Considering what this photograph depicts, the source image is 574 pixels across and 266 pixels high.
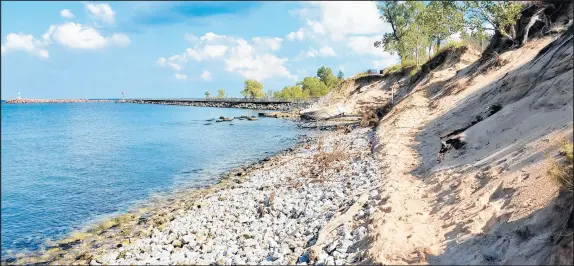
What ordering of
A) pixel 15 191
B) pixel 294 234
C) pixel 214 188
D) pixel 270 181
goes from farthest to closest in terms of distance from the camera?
1. pixel 15 191
2. pixel 214 188
3. pixel 270 181
4. pixel 294 234

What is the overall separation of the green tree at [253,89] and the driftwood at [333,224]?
161m

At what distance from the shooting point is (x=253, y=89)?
170625 millimetres

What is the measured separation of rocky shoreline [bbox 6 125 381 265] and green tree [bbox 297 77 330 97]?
121816 mm

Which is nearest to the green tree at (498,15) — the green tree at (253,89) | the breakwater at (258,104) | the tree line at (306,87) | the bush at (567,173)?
the bush at (567,173)

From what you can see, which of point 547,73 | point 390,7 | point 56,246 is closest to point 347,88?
point 390,7

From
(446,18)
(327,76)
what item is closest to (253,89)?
(327,76)

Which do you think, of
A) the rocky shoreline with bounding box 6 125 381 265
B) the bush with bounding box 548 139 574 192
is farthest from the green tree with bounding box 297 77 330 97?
the bush with bounding box 548 139 574 192

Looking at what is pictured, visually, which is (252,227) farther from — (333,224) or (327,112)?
(327,112)

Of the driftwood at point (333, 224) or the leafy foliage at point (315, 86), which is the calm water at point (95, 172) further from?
the leafy foliage at point (315, 86)

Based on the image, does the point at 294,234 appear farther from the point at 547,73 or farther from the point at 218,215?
the point at 547,73

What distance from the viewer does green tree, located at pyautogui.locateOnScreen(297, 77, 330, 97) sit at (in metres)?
142

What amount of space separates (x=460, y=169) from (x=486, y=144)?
1.92 metres

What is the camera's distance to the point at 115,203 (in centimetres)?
2097

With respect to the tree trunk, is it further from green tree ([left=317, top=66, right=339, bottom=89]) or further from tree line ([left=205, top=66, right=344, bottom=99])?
green tree ([left=317, top=66, right=339, bottom=89])
